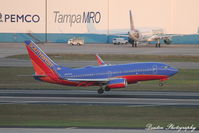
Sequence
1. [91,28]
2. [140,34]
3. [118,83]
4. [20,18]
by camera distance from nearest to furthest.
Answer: [118,83]
[140,34]
[20,18]
[91,28]

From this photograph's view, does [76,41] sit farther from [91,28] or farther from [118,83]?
[118,83]

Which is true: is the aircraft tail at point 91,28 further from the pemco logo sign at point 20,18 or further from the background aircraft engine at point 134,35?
the background aircraft engine at point 134,35

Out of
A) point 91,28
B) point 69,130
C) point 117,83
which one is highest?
point 91,28

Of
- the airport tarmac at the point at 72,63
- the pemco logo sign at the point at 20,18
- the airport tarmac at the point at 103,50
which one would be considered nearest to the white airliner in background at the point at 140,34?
the airport tarmac at the point at 103,50

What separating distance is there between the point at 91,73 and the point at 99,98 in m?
3.17

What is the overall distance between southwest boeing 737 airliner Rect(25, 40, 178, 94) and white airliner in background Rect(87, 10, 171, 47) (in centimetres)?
7869

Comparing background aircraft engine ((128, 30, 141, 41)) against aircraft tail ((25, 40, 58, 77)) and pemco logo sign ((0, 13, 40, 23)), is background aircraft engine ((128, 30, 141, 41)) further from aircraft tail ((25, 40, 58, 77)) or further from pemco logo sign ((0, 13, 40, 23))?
aircraft tail ((25, 40, 58, 77))

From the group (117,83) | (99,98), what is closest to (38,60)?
(99,98)

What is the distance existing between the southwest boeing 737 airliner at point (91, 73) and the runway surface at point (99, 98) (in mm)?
1293

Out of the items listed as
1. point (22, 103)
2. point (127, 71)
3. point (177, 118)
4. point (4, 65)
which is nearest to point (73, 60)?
point (4, 65)

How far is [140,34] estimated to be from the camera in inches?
5197

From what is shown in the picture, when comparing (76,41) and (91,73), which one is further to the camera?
(76,41)

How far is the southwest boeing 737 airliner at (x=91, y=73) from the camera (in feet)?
164

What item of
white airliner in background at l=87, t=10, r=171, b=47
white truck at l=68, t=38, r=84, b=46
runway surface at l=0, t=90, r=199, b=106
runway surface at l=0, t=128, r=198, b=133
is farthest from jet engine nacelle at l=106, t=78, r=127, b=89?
white truck at l=68, t=38, r=84, b=46
